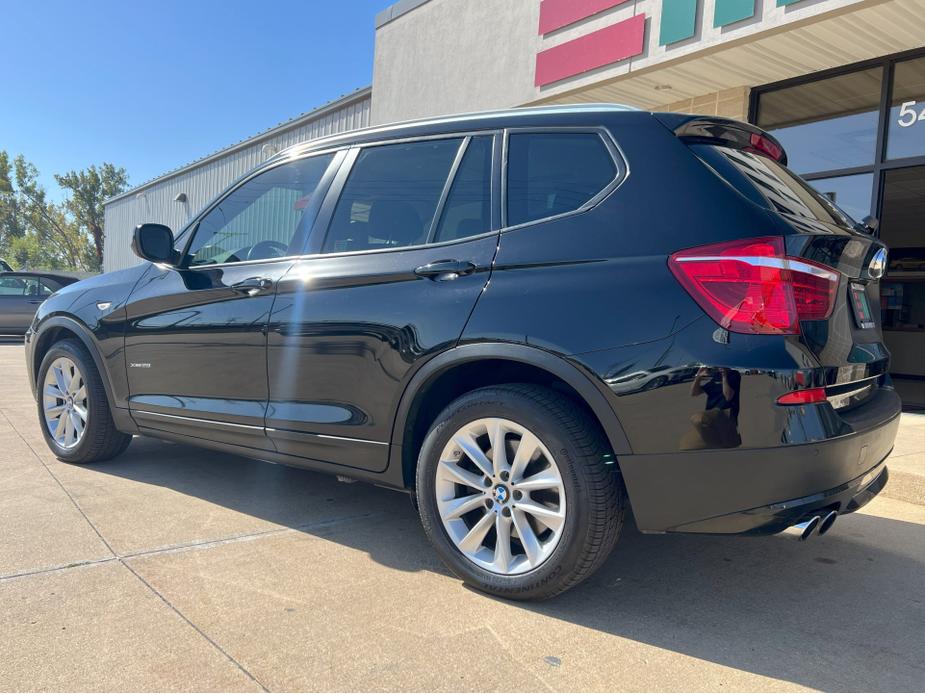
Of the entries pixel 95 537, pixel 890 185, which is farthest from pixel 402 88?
pixel 95 537

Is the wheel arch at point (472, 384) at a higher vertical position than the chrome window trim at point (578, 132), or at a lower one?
lower

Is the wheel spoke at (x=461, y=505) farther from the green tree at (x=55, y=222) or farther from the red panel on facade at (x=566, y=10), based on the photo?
the green tree at (x=55, y=222)

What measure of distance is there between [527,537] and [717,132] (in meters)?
1.63

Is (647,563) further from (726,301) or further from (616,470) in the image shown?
(726,301)

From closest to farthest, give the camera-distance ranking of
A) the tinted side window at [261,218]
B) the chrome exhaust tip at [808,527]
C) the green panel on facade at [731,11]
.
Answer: the chrome exhaust tip at [808,527], the tinted side window at [261,218], the green panel on facade at [731,11]

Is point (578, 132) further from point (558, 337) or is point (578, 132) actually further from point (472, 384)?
point (472, 384)

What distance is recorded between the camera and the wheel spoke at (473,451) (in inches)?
103

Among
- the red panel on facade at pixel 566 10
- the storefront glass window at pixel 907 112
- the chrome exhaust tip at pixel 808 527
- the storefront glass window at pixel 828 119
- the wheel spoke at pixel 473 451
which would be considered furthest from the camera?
the red panel on facade at pixel 566 10

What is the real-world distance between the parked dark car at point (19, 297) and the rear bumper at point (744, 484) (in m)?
15.9

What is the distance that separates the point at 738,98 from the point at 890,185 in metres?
1.95

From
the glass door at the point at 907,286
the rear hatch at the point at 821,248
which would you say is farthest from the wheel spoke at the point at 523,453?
→ the glass door at the point at 907,286

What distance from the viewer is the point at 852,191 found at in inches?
303

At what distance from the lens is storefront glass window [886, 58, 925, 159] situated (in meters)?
7.12

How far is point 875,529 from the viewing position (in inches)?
145
